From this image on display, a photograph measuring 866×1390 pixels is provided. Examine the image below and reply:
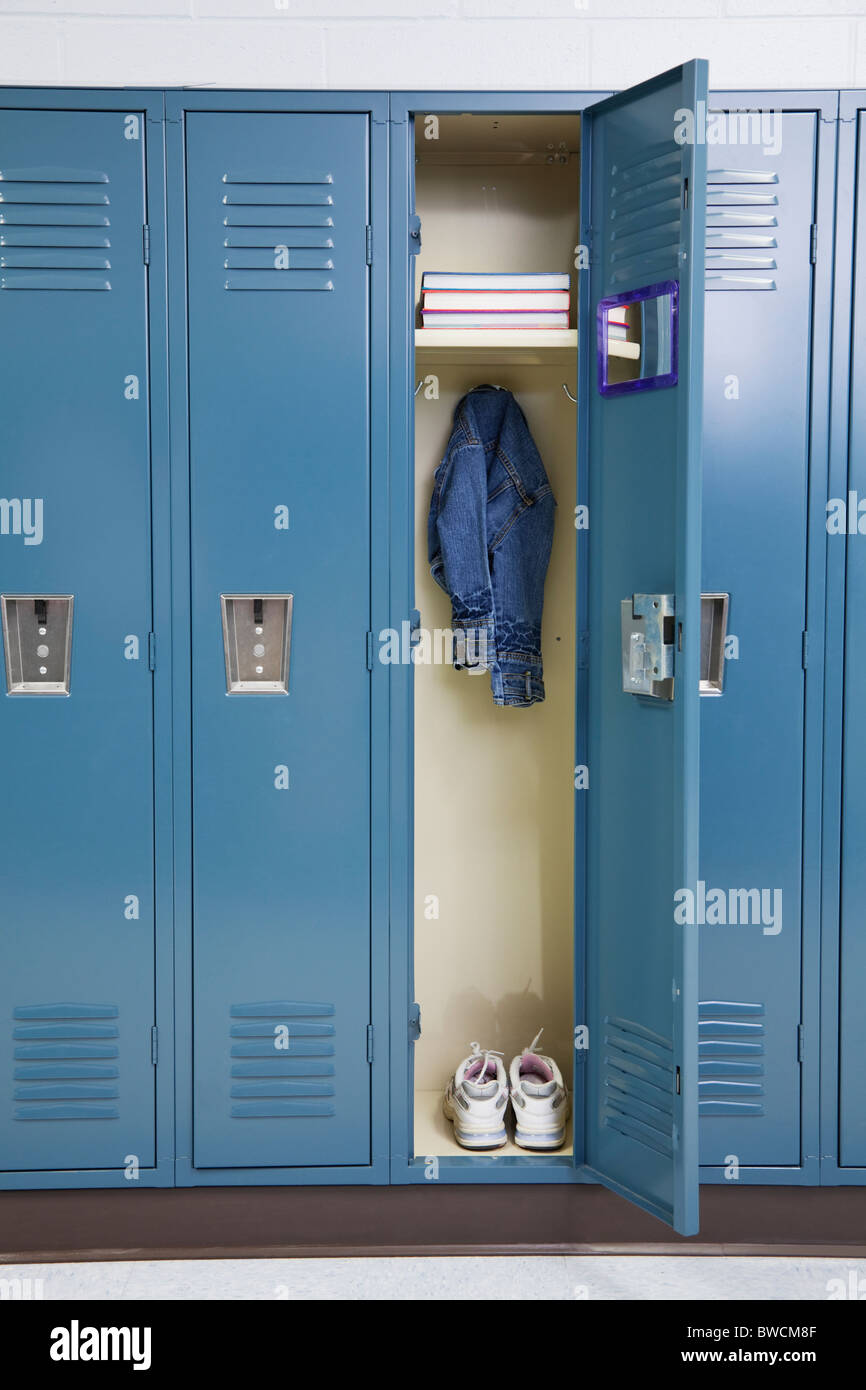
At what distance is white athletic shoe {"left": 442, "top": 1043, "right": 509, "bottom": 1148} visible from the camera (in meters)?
2.35

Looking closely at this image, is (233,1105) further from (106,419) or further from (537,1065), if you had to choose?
(106,419)

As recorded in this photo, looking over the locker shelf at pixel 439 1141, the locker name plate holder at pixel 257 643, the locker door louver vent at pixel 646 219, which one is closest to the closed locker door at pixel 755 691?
the locker door louver vent at pixel 646 219

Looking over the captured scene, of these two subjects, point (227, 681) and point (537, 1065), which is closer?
point (227, 681)

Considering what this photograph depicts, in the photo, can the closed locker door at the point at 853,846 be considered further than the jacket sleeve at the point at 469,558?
No

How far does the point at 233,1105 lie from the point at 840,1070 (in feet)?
4.21

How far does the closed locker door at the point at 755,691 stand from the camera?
225cm

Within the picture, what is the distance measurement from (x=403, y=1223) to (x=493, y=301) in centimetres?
195

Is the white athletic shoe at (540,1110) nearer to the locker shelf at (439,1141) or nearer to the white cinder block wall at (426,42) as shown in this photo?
the locker shelf at (439,1141)

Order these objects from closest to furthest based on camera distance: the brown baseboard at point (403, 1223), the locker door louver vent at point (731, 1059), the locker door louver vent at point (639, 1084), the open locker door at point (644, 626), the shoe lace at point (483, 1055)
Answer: the open locker door at point (644, 626) → the locker door louver vent at point (639, 1084) → the brown baseboard at point (403, 1223) → the locker door louver vent at point (731, 1059) → the shoe lace at point (483, 1055)

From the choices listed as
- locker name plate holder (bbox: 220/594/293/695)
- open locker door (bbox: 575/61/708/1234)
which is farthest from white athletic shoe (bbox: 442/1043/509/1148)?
locker name plate holder (bbox: 220/594/293/695)

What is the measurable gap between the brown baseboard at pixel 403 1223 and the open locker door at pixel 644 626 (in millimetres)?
149

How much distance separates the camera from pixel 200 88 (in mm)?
2188

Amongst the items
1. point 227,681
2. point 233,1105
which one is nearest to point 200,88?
point 227,681

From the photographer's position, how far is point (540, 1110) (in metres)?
2.36
